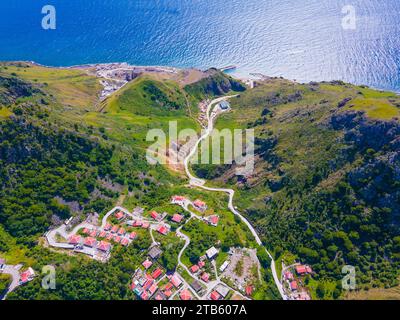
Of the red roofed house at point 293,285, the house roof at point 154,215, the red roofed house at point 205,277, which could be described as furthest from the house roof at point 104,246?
the red roofed house at point 293,285

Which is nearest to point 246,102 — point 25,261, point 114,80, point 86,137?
point 114,80

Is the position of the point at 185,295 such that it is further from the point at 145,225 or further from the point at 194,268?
the point at 145,225

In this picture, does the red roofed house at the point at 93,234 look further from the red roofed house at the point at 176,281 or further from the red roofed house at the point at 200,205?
the red roofed house at the point at 200,205

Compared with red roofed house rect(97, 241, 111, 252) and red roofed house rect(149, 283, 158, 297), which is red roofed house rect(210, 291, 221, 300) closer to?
red roofed house rect(149, 283, 158, 297)

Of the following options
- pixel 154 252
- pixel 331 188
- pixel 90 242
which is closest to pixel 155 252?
pixel 154 252

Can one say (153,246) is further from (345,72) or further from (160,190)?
(345,72)
